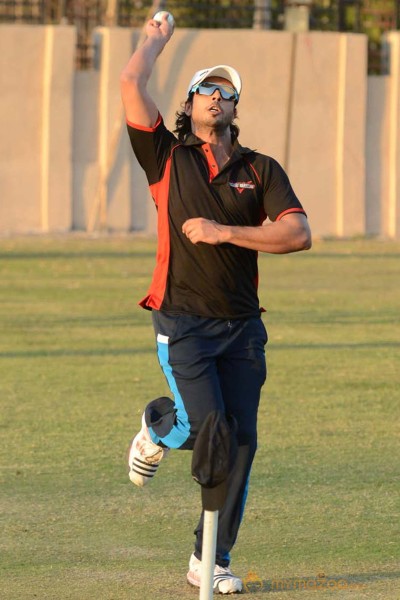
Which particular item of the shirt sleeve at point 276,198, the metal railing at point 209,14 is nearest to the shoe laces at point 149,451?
the shirt sleeve at point 276,198

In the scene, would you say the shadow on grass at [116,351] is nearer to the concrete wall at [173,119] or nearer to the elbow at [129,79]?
the elbow at [129,79]

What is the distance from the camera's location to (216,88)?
611 centimetres

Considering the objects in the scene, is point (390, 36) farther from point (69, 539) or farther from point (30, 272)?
point (69, 539)

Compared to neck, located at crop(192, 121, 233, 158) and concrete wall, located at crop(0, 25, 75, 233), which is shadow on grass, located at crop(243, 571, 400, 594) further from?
concrete wall, located at crop(0, 25, 75, 233)

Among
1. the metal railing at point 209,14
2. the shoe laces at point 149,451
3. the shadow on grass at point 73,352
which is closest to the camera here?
the shoe laces at point 149,451

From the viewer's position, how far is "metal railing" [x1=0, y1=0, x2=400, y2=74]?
28016 millimetres

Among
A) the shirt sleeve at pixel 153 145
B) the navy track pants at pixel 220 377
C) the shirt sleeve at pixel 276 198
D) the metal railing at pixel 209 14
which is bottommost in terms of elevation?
the navy track pants at pixel 220 377

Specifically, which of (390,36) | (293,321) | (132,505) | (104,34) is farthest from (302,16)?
(132,505)

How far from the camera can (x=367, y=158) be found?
27453 mm

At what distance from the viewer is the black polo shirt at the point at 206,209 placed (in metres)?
6.02

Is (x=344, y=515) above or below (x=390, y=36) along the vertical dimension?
below

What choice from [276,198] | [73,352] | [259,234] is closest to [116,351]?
[73,352]

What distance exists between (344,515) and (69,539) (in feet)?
4.61

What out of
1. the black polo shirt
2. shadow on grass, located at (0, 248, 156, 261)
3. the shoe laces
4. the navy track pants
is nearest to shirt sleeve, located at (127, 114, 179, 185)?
the black polo shirt
